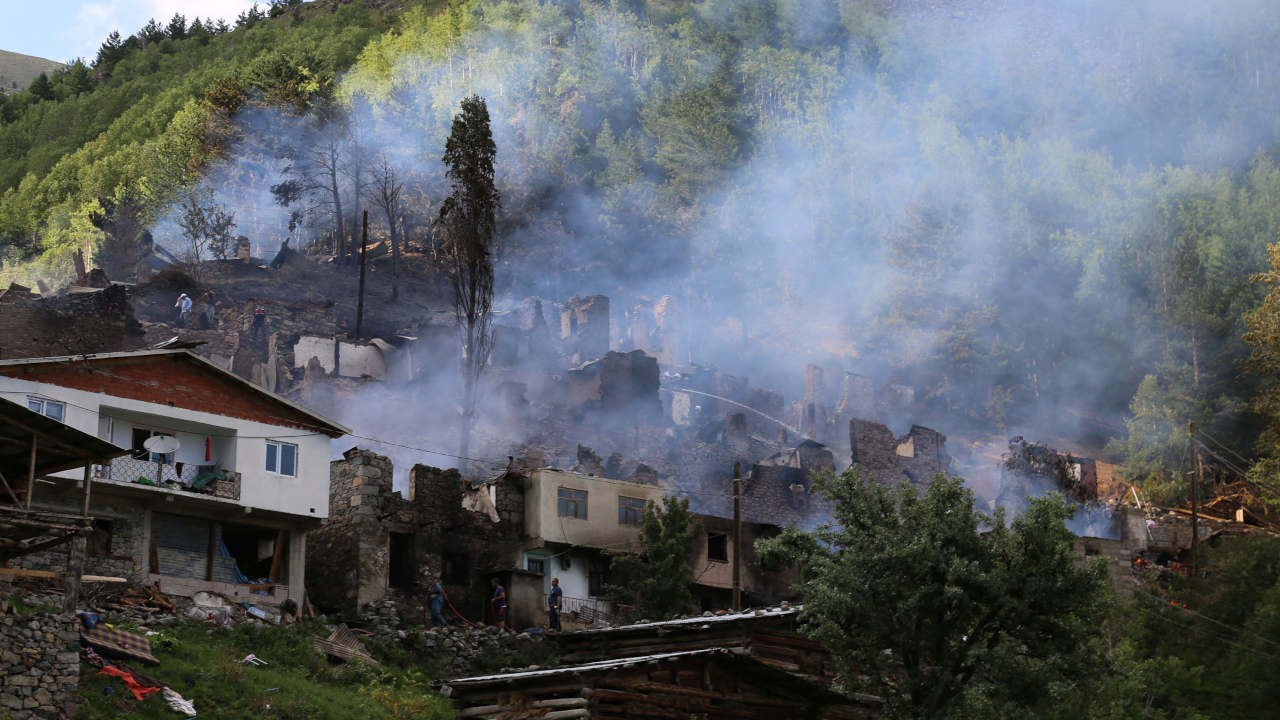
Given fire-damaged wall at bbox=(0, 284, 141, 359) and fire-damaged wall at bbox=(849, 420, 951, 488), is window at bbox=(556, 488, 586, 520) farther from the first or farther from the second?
fire-damaged wall at bbox=(849, 420, 951, 488)

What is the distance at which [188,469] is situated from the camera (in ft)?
118

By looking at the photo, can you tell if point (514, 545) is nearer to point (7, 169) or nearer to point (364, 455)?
point (364, 455)

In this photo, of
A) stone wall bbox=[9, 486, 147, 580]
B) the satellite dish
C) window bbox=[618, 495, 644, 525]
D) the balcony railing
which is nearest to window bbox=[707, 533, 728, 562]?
window bbox=[618, 495, 644, 525]

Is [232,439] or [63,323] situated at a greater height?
[63,323]

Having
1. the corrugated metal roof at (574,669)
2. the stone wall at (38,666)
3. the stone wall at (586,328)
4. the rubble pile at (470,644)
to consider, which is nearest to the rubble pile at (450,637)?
the rubble pile at (470,644)

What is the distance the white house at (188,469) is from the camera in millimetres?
34000

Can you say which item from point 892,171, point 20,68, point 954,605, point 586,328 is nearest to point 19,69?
point 20,68

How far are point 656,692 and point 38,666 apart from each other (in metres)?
10.1

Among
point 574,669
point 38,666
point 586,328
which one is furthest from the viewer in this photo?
point 586,328

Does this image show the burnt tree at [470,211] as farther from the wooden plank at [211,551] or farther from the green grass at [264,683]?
the green grass at [264,683]

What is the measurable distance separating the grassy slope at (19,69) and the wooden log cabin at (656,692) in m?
139

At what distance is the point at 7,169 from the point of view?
10725cm

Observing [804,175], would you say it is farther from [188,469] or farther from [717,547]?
[188,469]

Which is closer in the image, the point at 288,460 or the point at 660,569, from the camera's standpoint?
the point at 288,460
